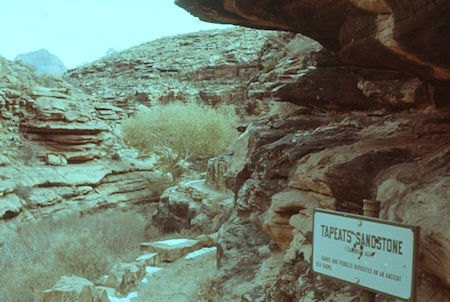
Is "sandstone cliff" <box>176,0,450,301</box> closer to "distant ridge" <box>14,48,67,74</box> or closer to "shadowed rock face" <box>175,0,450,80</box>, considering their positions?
"shadowed rock face" <box>175,0,450,80</box>

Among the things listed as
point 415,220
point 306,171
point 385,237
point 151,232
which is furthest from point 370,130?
point 151,232

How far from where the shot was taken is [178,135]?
20.6m

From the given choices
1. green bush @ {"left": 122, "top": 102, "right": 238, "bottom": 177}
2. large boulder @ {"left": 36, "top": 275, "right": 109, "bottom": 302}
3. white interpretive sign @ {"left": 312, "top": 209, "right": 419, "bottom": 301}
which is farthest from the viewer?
green bush @ {"left": 122, "top": 102, "right": 238, "bottom": 177}

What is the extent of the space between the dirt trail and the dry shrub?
116 centimetres

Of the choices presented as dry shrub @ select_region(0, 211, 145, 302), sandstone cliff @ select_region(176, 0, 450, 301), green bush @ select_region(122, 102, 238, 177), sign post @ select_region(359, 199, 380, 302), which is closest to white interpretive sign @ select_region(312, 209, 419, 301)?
sign post @ select_region(359, 199, 380, 302)

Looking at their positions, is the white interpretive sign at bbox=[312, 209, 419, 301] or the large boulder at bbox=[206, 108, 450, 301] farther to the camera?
the large boulder at bbox=[206, 108, 450, 301]

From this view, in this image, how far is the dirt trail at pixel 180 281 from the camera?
19.6 feet

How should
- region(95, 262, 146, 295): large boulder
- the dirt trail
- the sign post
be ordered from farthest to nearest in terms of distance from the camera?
region(95, 262, 146, 295): large boulder → the dirt trail → the sign post

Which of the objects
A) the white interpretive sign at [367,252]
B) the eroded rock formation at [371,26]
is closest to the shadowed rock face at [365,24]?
the eroded rock formation at [371,26]

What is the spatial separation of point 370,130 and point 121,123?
20656 millimetres

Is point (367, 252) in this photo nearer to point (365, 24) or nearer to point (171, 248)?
point (365, 24)

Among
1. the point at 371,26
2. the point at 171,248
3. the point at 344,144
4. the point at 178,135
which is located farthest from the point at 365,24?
the point at 178,135

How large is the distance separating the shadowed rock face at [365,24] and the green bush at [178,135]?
51.7 feet

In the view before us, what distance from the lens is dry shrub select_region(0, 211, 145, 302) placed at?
6711 mm
